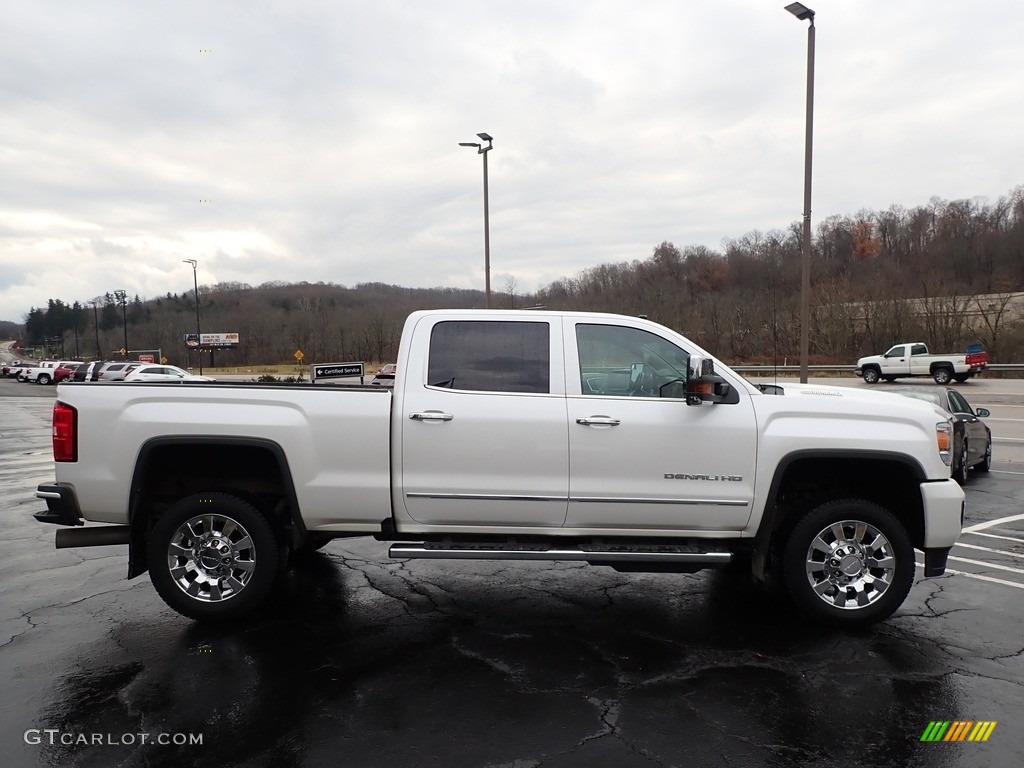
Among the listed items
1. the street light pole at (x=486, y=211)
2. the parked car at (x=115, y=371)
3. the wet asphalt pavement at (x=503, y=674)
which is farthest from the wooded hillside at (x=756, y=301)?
the wet asphalt pavement at (x=503, y=674)

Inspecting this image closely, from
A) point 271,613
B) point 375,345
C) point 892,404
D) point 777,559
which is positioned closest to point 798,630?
point 777,559

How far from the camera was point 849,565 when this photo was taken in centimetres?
471

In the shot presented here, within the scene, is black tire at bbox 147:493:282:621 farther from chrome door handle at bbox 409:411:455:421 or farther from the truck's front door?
the truck's front door

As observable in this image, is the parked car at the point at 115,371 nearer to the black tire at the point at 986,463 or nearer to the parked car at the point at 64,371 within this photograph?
the parked car at the point at 64,371

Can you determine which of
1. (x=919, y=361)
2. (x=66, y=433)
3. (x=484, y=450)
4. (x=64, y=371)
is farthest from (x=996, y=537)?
(x=64, y=371)

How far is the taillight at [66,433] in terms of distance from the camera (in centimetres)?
462

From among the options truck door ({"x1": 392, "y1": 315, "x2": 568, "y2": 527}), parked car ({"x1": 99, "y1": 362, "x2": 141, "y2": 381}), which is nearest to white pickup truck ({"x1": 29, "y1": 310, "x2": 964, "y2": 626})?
truck door ({"x1": 392, "y1": 315, "x2": 568, "y2": 527})

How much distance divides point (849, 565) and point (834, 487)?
1.81 feet

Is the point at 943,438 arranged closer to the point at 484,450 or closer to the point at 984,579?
the point at 984,579

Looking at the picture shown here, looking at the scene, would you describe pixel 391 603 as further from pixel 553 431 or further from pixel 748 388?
pixel 748 388

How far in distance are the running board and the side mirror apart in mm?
981

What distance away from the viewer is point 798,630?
15.6 feet

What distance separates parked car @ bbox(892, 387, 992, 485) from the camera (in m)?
10.4

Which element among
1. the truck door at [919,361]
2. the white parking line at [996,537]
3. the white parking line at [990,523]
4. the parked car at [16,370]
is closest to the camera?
the white parking line at [996,537]
